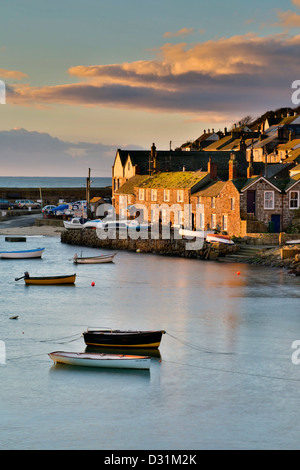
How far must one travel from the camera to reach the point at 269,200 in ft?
228

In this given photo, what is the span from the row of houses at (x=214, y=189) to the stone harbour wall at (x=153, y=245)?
11.0ft

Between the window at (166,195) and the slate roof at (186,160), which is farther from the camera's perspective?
the slate roof at (186,160)

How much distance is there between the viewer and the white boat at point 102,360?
2923cm

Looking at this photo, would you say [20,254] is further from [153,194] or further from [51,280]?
[153,194]

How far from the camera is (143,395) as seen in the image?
89.7ft

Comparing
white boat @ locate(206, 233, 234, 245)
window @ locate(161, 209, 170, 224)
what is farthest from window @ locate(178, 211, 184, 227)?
white boat @ locate(206, 233, 234, 245)

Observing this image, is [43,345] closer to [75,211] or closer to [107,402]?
[107,402]

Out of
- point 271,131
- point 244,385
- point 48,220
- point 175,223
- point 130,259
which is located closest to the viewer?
point 244,385

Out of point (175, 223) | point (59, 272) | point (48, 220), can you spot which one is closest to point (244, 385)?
point (59, 272)

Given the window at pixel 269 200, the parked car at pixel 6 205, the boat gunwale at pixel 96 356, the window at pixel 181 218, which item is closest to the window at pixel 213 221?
the window at pixel 181 218

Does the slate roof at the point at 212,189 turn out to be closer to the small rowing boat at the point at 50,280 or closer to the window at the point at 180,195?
the window at the point at 180,195

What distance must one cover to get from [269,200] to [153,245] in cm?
1431

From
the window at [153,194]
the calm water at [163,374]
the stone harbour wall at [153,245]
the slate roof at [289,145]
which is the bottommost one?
the calm water at [163,374]
